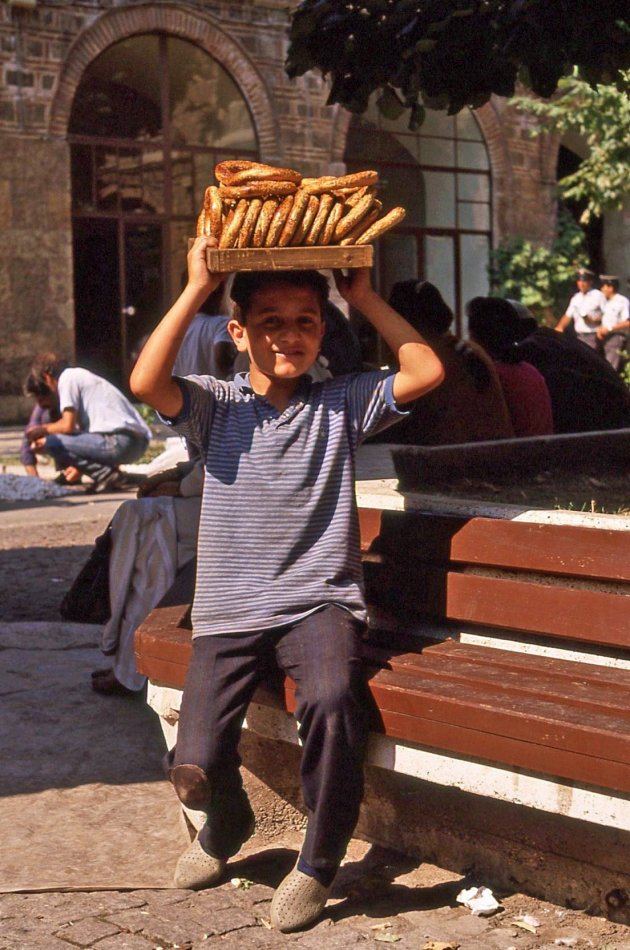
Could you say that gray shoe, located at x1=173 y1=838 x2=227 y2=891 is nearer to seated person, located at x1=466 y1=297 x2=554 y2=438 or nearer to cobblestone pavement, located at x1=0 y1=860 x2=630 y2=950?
cobblestone pavement, located at x1=0 y1=860 x2=630 y2=950

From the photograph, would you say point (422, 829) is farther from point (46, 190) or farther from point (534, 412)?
point (46, 190)

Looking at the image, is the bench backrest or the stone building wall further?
the stone building wall

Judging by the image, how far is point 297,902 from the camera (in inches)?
128

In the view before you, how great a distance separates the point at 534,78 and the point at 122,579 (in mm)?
2092

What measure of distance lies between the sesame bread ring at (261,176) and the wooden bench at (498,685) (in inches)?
35.1

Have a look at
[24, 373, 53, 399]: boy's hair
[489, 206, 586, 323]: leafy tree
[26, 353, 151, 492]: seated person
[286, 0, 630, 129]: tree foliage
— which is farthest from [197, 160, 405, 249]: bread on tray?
[489, 206, 586, 323]: leafy tree

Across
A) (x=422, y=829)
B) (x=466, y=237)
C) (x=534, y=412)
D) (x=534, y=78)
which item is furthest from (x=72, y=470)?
(x=466, y=237)

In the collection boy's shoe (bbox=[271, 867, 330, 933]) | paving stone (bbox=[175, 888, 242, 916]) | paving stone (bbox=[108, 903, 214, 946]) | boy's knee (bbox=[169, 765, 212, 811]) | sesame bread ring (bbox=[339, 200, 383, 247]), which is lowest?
paving stone (bbox=[175, 888, 242, 916])

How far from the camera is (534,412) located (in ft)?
19.6

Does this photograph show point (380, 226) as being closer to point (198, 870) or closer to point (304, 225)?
point (304, 225)

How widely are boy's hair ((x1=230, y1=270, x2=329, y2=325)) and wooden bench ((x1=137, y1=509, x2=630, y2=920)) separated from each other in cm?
63

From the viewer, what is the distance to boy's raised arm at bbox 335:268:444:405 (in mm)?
3471

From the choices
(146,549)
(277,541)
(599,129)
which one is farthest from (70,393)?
(277,541)

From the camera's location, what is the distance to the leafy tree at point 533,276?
74.3ft
